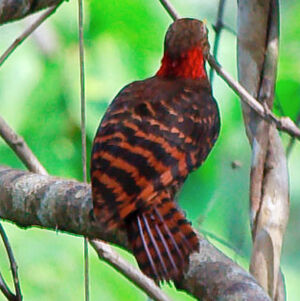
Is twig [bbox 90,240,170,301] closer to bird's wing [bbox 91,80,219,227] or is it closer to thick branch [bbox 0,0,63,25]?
bird's wing [bbox 91,80,219,227]

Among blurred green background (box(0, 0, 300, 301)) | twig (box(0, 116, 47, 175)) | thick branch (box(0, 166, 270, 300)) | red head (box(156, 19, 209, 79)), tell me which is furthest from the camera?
blurred green background (box(0, 0, 300, 301))

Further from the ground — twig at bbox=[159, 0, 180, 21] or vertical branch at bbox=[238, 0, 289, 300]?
twig at bbox=[159, 0, 180, 21]

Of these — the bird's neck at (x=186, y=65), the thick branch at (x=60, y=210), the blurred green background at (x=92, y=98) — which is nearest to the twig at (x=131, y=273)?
the thick branch at (x=60, y=210)

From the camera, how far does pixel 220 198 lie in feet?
9.63

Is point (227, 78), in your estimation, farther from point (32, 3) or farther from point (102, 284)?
point (102, 284)

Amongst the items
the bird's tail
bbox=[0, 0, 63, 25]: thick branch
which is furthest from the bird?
bbox=[0, 0, 63, 25]: thick branch

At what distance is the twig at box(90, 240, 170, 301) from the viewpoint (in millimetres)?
2197

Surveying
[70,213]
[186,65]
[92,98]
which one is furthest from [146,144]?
[92,98]

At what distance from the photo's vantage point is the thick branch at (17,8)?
2012 millimetres

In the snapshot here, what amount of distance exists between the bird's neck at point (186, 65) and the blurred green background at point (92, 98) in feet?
1.38

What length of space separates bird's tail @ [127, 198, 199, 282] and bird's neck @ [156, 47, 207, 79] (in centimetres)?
55

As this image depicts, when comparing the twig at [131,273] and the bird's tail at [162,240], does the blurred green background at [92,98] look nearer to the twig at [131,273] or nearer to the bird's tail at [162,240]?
the twig at [131,273]

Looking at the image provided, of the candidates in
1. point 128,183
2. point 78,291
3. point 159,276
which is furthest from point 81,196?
point 78,291

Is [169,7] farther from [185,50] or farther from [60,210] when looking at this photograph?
[60,210]
